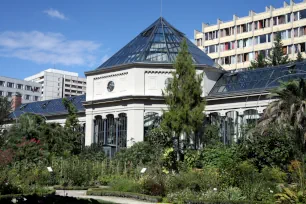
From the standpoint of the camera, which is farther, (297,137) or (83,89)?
(83,89)

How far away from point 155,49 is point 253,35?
1472 inches

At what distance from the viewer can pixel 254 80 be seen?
3947 cm

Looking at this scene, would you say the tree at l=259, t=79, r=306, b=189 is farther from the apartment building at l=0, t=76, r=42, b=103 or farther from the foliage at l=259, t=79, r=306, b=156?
the apartment building at l=0, t=76, r=42, b=103

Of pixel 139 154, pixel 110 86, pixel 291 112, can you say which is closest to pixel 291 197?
pixel 291 112

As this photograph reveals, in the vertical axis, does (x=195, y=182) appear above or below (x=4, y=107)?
below

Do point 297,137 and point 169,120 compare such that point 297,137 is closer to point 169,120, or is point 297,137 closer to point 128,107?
point 169,120

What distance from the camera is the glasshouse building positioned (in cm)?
3809

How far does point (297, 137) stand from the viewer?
81.7ft

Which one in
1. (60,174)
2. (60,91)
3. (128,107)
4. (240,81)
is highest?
(60,91)

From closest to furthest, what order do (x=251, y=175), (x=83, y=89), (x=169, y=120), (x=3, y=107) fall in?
(x=3, y=107) → (x=251, y=175) → (x=169, y=120) → (x=83, y=89)

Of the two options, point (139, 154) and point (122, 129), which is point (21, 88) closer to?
point (122, 129)

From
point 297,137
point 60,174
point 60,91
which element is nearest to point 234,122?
A: point 297,137

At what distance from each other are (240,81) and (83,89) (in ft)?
400

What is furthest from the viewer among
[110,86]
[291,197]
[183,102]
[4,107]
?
[110,86]
